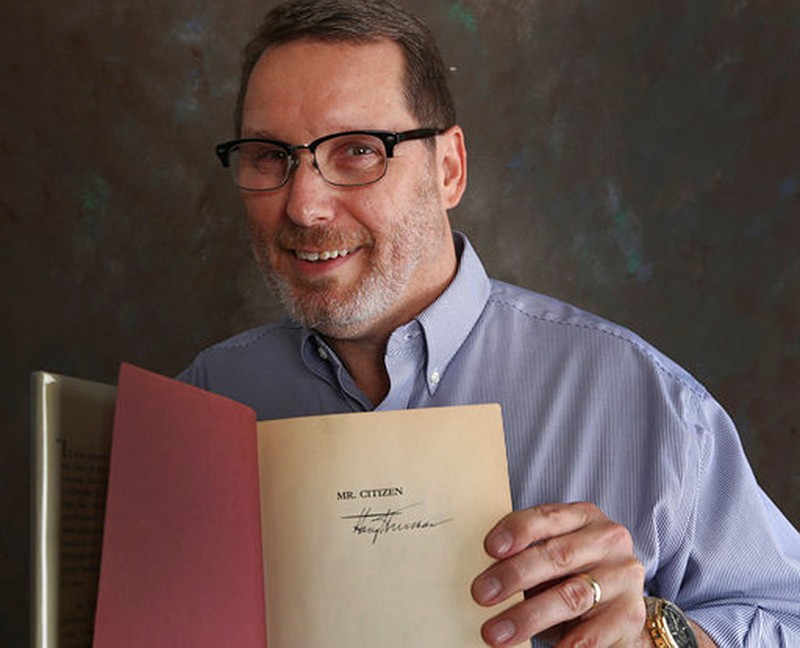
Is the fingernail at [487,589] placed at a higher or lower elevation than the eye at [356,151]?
lower

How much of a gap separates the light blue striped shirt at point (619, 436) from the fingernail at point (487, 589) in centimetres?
35

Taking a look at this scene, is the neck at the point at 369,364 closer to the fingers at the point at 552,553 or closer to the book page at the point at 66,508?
the fingers at the point at 552,553

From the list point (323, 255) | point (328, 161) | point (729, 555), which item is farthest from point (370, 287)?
point (729, 555)

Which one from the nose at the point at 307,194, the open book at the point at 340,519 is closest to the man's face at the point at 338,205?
the nose at the point at 307,194

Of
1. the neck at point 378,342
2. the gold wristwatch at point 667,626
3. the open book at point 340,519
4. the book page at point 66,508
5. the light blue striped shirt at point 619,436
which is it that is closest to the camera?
the book page at point 66,508

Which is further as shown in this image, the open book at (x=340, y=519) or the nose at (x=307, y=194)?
the nose at (x=307, y=194)

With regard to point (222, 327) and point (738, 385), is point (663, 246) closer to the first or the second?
point (738, 385)

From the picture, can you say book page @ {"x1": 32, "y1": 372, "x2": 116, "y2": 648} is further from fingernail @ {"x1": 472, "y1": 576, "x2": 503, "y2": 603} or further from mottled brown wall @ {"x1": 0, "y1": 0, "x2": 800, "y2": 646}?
mottled brown wall @ {"x1": 0, "y1": 0, "x2": 800, "y2": 646}

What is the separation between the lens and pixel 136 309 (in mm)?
1940

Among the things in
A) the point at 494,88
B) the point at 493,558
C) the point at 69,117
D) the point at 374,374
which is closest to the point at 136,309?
the point at 69,117

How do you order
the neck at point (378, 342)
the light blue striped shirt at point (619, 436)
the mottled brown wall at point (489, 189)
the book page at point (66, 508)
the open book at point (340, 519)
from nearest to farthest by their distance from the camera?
the book page at point (66, 508) < the open book at point (340, 519) < the light blue striped shirt at point (619, 436) < the neck at point (378, 342) < the mottled brown wall at point (489, 189)
